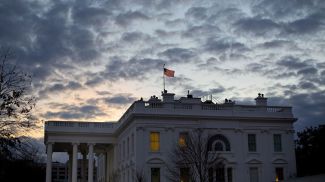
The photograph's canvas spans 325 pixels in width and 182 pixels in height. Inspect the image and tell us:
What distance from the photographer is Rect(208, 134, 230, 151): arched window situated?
172 feet

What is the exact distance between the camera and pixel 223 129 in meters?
53.1

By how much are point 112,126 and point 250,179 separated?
64.7 ft

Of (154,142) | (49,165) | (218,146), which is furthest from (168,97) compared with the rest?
(49,165)

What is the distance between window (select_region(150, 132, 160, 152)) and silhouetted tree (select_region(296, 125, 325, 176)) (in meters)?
15.4

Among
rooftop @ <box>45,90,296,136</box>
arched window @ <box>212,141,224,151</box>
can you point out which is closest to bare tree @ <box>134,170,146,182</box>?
rooftop @ <box>45,90,296,136</box>

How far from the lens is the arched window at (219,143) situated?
52.6 meters

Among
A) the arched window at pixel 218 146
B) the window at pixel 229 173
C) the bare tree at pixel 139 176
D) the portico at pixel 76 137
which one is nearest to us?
the bare tree at pixel 139 176

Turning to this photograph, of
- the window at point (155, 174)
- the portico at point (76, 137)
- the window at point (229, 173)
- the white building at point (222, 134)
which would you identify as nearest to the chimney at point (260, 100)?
the white building at point (222, 134)

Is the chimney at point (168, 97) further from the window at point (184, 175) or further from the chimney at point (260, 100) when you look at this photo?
the chimney at point (260, 100)

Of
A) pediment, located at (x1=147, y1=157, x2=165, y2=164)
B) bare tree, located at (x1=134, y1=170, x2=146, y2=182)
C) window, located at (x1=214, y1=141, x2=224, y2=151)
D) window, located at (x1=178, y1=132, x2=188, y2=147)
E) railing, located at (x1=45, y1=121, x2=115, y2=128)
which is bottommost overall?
bare tree, located at (x1=134, y1=170, x2=146, y2=182)

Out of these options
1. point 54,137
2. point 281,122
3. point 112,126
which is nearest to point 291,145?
point 281,122

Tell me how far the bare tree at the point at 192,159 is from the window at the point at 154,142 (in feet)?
5.29

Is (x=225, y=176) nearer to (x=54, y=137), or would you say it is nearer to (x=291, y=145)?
(x=291, y=145)

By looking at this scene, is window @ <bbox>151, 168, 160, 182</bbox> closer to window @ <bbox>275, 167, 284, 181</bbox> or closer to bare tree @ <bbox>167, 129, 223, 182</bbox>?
bare tree @ <bbox>167, 129, 223, 182</bbox>
